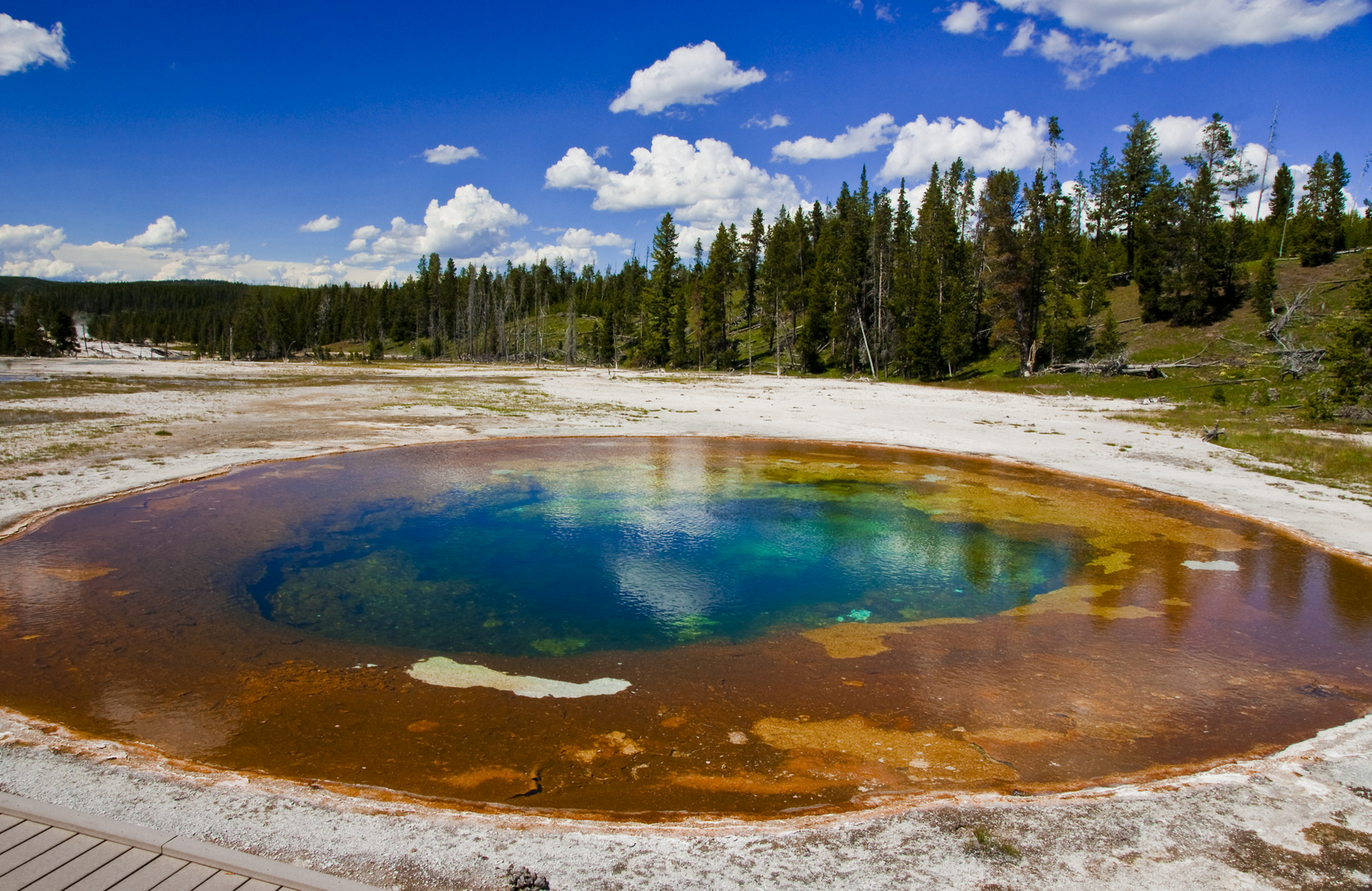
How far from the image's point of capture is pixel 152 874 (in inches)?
143

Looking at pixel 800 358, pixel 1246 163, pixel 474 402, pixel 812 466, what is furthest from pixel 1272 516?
pixel 1246 163

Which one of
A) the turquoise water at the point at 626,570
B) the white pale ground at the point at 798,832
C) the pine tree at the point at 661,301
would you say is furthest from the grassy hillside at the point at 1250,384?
the pine tree at the point at 661,301

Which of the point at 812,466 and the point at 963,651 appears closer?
the point at 963,651

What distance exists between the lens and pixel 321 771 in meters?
5.46

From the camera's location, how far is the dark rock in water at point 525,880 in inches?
155

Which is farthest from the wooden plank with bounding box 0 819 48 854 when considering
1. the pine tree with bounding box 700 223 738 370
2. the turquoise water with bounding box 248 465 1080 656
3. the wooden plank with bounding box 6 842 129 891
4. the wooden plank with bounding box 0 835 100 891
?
the pine tree with bounding box 700 223 738 370

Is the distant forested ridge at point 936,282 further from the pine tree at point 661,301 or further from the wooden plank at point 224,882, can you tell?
the wooden plank at point 224,882

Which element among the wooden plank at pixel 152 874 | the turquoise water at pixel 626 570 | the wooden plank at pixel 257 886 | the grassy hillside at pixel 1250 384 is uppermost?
the grassy hillside at pixel 1250 384

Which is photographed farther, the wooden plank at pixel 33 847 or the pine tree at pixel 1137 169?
the pine tree at pixel 1137 169

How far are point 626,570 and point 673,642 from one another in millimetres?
2742

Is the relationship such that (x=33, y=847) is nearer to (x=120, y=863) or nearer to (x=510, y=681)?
(x=120, y=863)

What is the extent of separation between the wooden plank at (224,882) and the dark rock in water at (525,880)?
4.46 ft

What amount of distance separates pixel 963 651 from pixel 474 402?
30.7 meters

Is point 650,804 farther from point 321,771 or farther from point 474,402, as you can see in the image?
point 474,402
